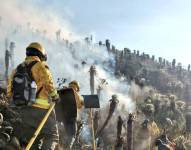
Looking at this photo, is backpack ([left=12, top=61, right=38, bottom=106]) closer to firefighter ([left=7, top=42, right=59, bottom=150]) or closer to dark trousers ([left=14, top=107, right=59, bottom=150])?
firefighter ([left=7, top=42, right=59, bottom=150])

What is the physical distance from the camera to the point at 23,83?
31.3 feet

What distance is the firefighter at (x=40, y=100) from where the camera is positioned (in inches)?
373

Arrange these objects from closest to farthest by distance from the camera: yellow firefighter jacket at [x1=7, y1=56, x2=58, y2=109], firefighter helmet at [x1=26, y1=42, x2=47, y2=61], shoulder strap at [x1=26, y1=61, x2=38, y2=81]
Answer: yellow firefighter jacket at [x1=7, y1=56, x2=58, y2=109], shoulder strap at [x1=26, y1=61, x2=38, y2=81], firefighter helmet at [x1=26, y1=42, x2=47, y2=61]

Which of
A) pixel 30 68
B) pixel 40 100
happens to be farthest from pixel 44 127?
pixel 30 68

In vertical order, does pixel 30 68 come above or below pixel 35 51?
below

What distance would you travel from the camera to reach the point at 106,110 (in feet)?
363

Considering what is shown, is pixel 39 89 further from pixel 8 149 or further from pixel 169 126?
pixel 169 126

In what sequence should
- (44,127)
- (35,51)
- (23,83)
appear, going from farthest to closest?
(35,51)
(44,127)
(23,83)

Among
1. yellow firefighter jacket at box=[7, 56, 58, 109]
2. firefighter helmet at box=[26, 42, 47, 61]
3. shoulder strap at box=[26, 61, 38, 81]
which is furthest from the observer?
firefighter helmet at box=[26, 42, 47, 61]

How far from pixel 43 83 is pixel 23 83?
0.38 m

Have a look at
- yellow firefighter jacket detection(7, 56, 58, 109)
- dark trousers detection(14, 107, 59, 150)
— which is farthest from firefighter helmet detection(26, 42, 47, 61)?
dark trousers detection(14, 107, 59, 150)

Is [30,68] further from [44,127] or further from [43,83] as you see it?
[44,127]

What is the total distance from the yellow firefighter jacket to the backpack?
0.29 feet

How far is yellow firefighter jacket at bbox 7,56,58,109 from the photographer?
9.43 metres
